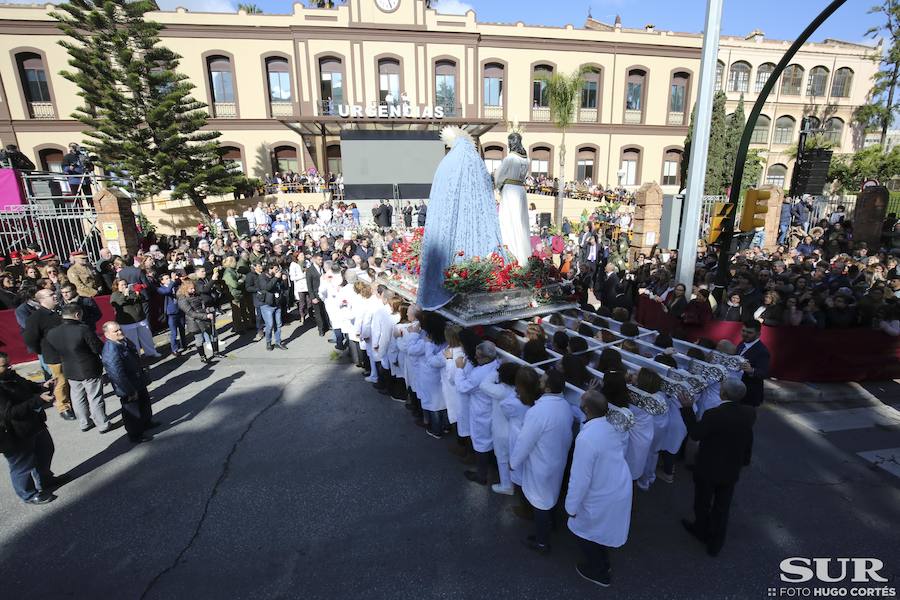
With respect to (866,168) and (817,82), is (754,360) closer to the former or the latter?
(866,168)

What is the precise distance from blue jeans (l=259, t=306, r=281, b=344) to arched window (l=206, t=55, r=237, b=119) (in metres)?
23.6

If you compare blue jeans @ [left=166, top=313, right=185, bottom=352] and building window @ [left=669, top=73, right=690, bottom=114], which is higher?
building window @ [left=669, top=73, right=690, bottom=114]

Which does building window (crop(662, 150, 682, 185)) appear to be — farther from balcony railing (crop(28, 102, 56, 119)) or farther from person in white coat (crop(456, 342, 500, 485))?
balcony railing (crop(28, 102, 56, 119))

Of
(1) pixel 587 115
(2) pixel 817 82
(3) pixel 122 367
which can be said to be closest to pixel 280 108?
(1) pixel 587 115

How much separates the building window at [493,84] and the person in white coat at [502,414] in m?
29.7

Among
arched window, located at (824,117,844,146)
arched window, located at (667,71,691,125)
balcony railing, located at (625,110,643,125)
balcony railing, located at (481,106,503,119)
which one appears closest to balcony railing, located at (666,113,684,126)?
arched window, located at (667,71,691,125)

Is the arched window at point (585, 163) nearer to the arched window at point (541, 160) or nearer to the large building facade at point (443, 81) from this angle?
the large building facade at point (443, 81)

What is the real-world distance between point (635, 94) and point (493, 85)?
34.3ft

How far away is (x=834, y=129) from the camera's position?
1422 inches

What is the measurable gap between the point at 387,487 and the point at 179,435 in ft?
10.7

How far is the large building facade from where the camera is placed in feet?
84.9

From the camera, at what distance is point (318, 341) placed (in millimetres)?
10203

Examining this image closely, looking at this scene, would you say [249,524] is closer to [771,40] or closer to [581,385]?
[581,385]

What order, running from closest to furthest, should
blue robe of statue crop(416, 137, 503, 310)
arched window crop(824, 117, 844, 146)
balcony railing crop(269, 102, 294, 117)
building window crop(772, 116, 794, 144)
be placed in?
blue robe of statue crop(416, 137, 503, 310), balcony railing crop(269, 102, 294, 117), building window crop(772, 116, 794, 144), arched window crop(824, 117, 844, 146)
